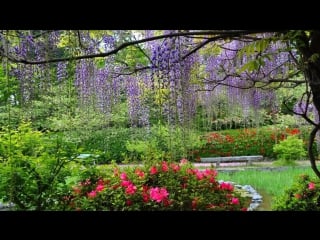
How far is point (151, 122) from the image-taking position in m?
3.03

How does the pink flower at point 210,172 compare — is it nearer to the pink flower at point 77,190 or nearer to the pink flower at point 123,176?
the pink flower at point 123,176

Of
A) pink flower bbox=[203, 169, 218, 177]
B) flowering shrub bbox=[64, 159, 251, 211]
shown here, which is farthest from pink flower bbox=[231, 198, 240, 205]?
pink flower bbox=[203, 169, 218, 177]

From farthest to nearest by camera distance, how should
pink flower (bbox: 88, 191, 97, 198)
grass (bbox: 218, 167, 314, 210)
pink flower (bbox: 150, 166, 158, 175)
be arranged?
1. grass (bbox: 218, 167, 314, 210)
2. pink flower (bbox: 150, 166, 158, 175)
3. pink flower (bbox: 88, 191, 97, 198)

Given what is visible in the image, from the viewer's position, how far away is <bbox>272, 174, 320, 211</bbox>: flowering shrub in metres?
2.55

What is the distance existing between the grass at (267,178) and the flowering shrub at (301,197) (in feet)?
0.66

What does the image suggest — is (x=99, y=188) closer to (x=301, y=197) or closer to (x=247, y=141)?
(x=247, y=141)

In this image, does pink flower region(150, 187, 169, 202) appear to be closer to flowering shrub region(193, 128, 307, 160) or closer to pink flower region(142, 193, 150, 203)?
pink flower region(142, 193, 150, 203)
